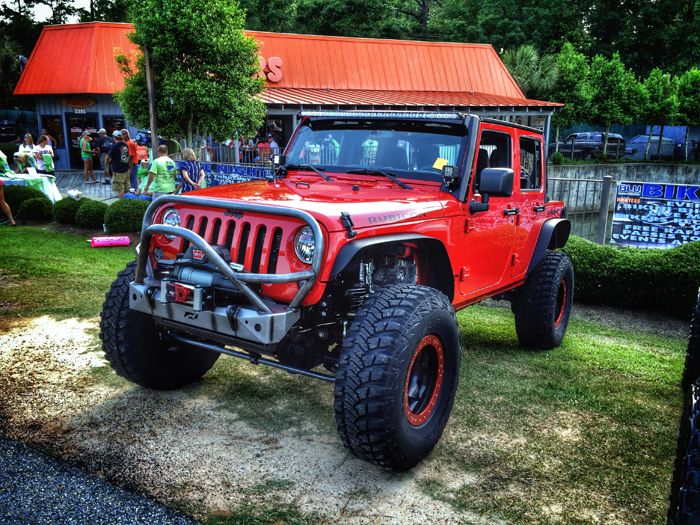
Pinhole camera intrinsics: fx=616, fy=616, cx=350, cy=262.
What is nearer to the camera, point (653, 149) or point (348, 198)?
point (348, 198)

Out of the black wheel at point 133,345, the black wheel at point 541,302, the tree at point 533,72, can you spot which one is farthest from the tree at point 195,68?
the tree at point 533,72

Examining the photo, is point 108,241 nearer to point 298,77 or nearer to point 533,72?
point 298,77

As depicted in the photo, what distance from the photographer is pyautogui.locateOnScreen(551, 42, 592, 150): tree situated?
28078mm

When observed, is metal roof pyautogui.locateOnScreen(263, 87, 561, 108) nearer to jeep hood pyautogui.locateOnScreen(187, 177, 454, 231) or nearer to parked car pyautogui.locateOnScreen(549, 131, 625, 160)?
parked car pyautogui.locateOnScreen(549, 131, 625, 160)

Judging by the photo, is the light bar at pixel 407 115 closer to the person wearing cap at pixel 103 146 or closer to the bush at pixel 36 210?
the bush at pixel 36 210

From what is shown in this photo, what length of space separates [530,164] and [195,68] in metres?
10.3

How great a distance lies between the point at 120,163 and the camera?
48.6 ft

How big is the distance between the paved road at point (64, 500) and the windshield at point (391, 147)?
8.86 feet

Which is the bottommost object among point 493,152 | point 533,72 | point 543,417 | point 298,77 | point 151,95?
point 543,417

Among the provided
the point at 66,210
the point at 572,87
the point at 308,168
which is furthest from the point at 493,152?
the point at 572,87

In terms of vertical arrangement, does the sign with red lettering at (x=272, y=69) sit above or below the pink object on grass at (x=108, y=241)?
above

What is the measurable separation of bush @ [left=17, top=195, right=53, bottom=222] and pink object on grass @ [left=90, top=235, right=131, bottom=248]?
304 cm

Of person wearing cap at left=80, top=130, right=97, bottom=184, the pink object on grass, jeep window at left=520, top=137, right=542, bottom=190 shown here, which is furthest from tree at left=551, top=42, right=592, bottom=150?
jeep window at left=520, top=137, right=542, bottom=190

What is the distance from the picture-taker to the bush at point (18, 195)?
13.4 m
